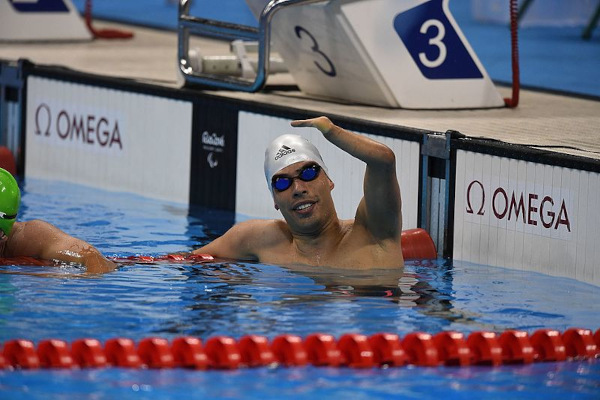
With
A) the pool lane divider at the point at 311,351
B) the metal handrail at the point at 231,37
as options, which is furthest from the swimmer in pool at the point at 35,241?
the metal handrail at the point at 231,37

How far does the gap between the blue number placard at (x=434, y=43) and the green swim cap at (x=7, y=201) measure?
3.03 m

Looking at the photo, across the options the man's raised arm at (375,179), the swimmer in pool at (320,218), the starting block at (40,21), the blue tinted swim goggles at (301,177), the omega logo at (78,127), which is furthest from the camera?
the starting block at (40,21)

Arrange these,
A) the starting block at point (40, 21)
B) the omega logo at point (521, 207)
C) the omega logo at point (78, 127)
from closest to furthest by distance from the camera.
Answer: the omega logo at point (521, 207), the omega logo at point (78, 127), the starting block at point (40, 21)

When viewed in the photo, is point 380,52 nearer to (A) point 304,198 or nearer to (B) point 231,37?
(B) point 231,37

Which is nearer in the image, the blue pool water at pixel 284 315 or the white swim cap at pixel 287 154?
the blue pool water at pixel 284 315

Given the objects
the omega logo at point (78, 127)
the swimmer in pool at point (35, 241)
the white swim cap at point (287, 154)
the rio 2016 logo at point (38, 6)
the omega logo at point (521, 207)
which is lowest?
the swimmer in pool at point (35, 241)

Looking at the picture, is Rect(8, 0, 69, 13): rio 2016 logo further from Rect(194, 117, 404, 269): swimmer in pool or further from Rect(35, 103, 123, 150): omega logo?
Rect(194, 117, 404, 269): swimmer in pool

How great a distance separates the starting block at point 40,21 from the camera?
10969mm

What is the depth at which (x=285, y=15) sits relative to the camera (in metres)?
8.27

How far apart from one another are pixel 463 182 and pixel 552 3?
8.68 m

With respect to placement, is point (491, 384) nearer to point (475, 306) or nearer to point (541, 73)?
point (475, 306)

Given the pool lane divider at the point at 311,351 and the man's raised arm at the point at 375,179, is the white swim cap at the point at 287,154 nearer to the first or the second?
the man's raised arm at the point at 375,179

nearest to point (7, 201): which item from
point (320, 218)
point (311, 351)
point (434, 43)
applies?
point (320, 218)

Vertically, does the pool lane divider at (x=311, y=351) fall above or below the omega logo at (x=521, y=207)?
below
